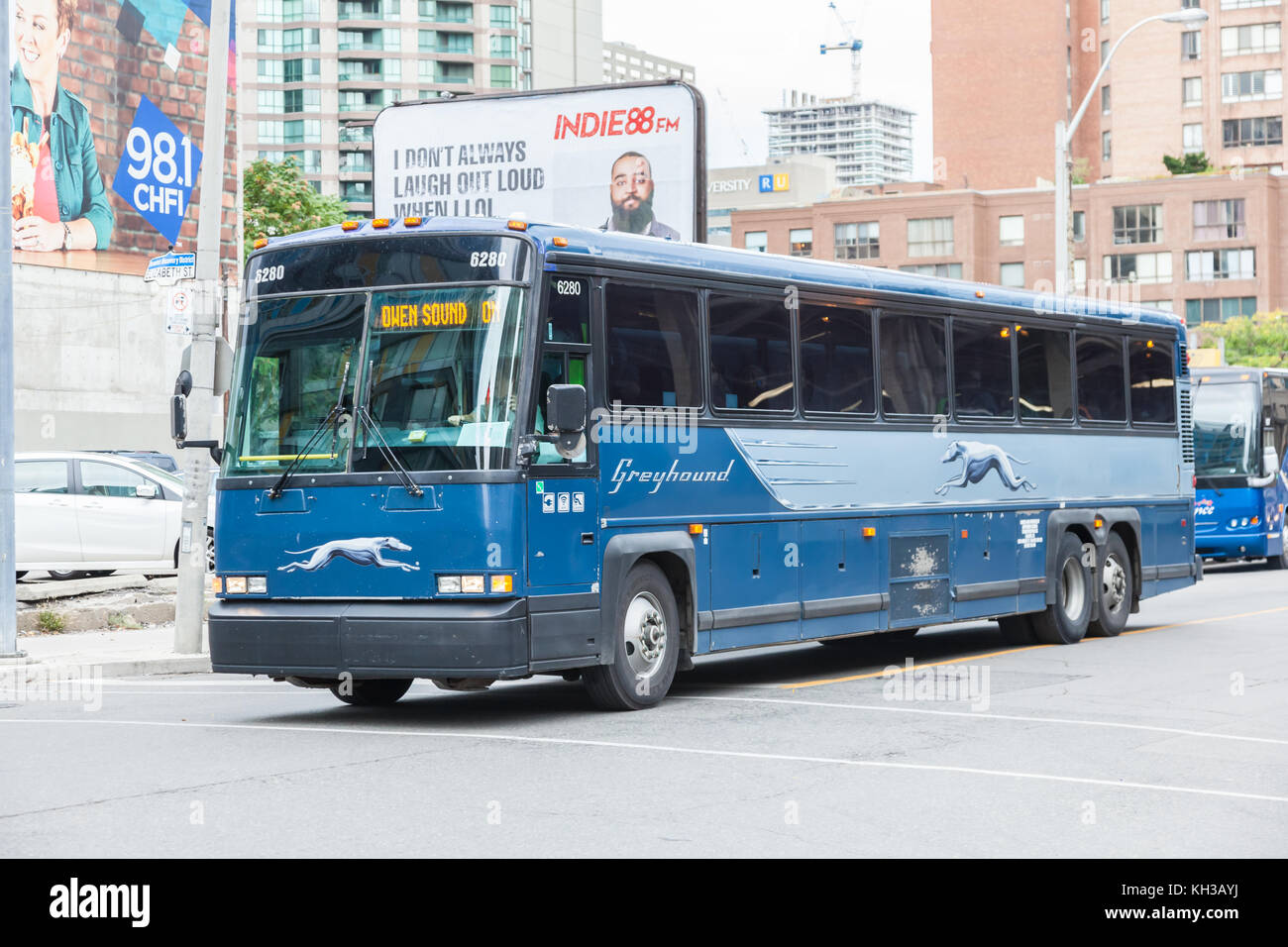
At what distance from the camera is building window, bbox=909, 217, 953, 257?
350 feet

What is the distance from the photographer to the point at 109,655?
16.7 m

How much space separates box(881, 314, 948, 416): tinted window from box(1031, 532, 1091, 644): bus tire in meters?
2.78

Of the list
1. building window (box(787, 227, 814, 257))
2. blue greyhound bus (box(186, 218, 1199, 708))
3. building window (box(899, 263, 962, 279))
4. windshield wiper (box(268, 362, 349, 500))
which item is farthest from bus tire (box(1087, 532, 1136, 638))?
building window (box(787, 227, 814, 257))

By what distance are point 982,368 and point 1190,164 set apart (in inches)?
3726

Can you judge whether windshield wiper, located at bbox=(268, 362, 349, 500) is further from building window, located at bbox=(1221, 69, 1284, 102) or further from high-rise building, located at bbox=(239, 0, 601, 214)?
high-rise building, located at bbox=(239, 0, 601, 214)

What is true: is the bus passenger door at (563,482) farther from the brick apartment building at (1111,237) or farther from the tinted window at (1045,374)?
the brick apartment building at (1111,237)

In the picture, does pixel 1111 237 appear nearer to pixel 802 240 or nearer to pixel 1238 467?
pixel 802 240

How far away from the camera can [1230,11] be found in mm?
106312

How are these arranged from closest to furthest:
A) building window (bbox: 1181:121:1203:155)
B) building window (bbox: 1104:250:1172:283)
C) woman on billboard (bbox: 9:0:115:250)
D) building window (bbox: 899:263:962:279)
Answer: woman on billboard (bbox: 9:0:115:250)
building window (bbox: 1104:250:1172:283)
building window (bbox: 899:263:962:279)
building window (bbox: 1181:121:1203:155)

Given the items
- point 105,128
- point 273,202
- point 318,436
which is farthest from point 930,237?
point 318,436

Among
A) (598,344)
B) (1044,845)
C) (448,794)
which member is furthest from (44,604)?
(1044,845)

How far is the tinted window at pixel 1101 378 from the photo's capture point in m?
18.3

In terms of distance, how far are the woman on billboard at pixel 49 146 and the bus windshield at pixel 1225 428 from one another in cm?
3211

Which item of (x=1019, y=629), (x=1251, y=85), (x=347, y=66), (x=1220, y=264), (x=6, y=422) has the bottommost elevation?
(x=1019, y=629)
